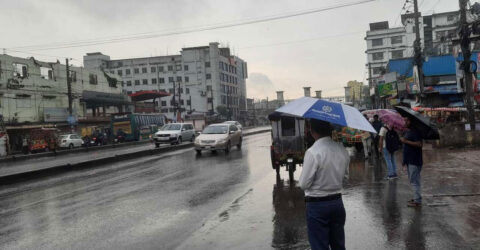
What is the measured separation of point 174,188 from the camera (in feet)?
37.0

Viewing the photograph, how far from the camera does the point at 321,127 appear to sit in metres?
3.90

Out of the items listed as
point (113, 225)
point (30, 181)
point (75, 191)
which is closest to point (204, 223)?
point (113, 225)

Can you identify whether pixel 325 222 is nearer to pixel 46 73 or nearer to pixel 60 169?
pixel 60 169

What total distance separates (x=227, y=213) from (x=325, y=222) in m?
4.35

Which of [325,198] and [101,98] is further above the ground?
[101,98]

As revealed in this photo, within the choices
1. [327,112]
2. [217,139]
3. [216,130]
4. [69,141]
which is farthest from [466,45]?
[69,141]

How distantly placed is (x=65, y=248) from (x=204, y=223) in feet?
7.33

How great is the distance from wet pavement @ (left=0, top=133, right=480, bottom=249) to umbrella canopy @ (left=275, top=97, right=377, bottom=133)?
7.36 ft

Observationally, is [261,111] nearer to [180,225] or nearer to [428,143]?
[428,143]

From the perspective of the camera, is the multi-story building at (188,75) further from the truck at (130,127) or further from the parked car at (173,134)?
the parked car at (173,134)

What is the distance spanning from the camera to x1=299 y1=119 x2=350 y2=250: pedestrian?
374cm

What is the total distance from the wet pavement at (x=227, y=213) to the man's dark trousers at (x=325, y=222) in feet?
6.29

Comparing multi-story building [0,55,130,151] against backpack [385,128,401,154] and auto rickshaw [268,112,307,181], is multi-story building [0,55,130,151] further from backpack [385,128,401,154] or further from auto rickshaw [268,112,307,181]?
backpack [385,128,401,154]

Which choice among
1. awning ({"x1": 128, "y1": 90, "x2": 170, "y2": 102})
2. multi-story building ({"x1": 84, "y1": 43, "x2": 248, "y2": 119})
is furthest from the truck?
multi-story building ({"x1": 84, "y1": 43, "x2": 248, "y2": 119})
